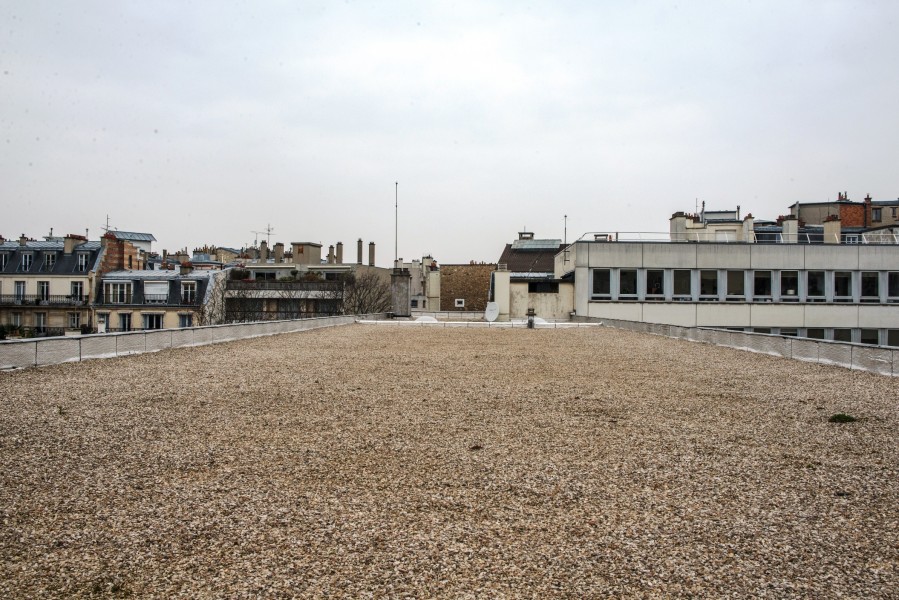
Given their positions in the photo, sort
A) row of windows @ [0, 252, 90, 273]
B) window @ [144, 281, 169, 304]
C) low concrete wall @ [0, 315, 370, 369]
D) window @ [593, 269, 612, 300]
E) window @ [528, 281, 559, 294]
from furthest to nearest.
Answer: row of windows @ [0, 252, 90, 273]
window @ [144, 281, 169, 304]
window @ [528, 281, 559, 294]
window @ [593, 269, 612, 300]
low concrete wall @ [0, 315, 370, 369]

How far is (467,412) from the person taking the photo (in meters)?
7.53

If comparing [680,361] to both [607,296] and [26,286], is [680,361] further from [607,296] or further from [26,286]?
[26,286]

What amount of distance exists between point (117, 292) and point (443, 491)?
→ 5913 cm

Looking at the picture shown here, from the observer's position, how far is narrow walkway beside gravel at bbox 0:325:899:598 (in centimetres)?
328

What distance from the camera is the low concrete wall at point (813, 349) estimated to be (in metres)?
10.9

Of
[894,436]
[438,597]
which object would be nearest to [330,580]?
[438,597]

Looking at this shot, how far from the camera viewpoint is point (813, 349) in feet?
43.1

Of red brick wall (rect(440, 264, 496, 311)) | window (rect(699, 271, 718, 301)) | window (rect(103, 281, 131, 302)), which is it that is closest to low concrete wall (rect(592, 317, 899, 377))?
window (rect(699, 271, 718, 301))

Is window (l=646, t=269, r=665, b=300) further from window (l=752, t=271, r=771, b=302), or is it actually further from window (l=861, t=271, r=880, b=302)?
window (l=861, t=271, r=880, b=302)

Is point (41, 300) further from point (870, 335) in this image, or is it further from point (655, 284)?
point (870, 335)

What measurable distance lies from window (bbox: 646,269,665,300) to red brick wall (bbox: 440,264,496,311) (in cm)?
2848

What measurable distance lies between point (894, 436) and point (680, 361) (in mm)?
7218

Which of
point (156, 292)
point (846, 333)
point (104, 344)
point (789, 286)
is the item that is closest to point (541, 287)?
point (789, 286)

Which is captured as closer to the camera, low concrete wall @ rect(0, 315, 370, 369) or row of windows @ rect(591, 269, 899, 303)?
low concrete wall @ rect(0, 315, 370, 369)
